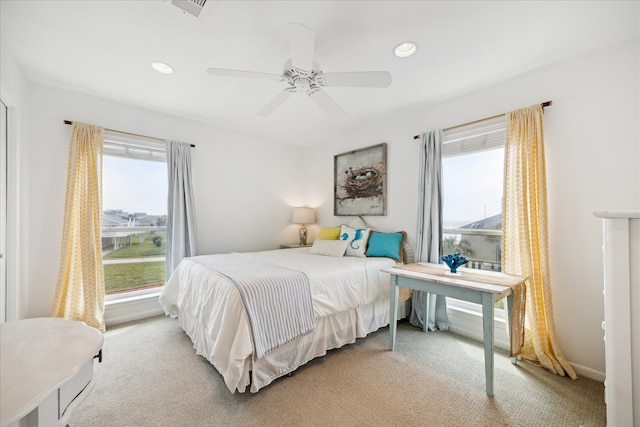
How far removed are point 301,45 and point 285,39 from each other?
1.65ft

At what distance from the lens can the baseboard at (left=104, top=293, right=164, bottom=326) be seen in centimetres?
288

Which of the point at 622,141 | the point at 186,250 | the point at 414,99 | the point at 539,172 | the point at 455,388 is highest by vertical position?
the point at 414,99

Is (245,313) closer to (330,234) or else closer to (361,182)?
(330,234)

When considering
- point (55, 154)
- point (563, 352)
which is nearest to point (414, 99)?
point (563, 352)

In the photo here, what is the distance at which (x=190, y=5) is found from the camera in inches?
61.2

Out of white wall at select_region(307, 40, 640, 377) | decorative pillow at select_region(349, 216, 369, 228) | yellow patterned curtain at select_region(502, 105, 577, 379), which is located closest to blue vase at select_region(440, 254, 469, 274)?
yellow patterned curtain at select_region(502, 105, 577, 379)

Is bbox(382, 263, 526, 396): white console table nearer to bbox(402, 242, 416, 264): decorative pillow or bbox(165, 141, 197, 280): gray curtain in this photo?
bbox(402, 242, 416, 264): decorative pillow

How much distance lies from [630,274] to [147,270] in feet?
14.2

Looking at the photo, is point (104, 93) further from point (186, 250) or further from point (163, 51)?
point (186, 250)

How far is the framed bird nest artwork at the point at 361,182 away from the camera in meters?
3.50

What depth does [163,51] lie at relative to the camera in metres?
2.03

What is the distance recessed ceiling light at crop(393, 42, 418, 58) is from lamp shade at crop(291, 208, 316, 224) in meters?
2.84

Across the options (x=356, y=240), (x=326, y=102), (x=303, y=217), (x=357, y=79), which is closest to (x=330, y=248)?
(x=356, y=240)

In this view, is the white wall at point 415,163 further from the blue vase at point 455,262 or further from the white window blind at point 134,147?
the blue vase at point 455,262
